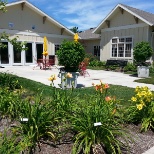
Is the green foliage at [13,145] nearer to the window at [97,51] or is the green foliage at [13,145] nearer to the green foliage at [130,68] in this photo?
the green foliage at [130,68]

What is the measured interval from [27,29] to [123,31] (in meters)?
8.86

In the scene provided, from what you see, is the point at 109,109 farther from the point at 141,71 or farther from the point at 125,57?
the point at 125,57

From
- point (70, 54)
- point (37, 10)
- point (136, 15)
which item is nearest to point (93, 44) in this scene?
point (37, 10)

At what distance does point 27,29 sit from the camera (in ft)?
68.4

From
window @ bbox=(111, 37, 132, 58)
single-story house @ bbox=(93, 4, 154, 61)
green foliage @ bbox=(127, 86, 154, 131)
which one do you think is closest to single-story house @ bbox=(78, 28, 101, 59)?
single-story house @ bbox=(93, 4, 154, 61)

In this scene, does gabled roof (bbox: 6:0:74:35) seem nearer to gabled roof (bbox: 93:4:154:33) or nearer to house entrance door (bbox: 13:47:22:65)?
gabled roof (bbox: 93:4:154:33)

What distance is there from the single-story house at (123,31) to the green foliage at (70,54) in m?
10.5

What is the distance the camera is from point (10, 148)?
2.78 m

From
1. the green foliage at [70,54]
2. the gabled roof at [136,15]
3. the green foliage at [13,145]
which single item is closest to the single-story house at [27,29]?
the gabled roof at [136,15]

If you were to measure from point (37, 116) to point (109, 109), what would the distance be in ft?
3.79

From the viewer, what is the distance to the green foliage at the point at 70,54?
8211mm

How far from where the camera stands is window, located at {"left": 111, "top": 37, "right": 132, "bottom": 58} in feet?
63.2

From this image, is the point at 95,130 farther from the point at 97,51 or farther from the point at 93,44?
the point at 93,44

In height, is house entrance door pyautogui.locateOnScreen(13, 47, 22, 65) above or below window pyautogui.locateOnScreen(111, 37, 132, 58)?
below
